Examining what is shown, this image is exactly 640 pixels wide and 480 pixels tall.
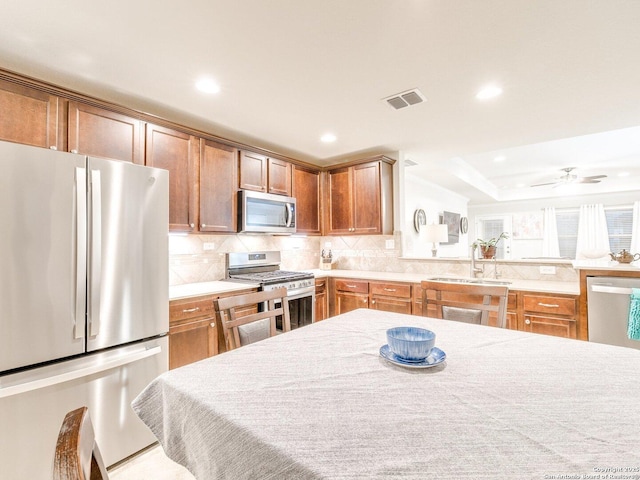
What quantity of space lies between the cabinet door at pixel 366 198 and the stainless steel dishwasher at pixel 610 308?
1.98 metres

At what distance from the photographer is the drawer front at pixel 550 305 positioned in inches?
95.0

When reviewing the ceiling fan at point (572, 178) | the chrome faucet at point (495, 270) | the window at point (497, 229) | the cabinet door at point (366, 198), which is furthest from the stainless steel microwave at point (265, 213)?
the window at point (497, 229)

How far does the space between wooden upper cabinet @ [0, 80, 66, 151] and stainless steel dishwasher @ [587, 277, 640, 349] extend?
156 inches

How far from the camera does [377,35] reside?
5.43 ft

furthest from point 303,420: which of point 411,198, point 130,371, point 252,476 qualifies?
point 411,198

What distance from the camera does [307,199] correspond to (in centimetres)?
392

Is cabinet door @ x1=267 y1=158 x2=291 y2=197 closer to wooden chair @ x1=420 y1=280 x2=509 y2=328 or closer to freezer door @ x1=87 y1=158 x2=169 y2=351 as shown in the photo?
freezer door @ x1=87 y1=158 x2=169 y2=351

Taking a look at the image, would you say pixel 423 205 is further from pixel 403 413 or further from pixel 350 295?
pixel 403 413

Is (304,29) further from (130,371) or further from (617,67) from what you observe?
(130,371)

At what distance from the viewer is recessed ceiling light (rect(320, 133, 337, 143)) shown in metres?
3.23

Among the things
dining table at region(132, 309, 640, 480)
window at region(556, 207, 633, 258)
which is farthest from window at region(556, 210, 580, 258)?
dining table at region(132, 309, 640, 480)

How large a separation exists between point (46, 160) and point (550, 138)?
4.26m

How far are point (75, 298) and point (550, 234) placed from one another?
28.7 ft

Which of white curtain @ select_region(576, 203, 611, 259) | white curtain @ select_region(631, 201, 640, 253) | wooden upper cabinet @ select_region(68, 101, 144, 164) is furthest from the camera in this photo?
white curtain @ select_region(576, 203, 611, 259)
